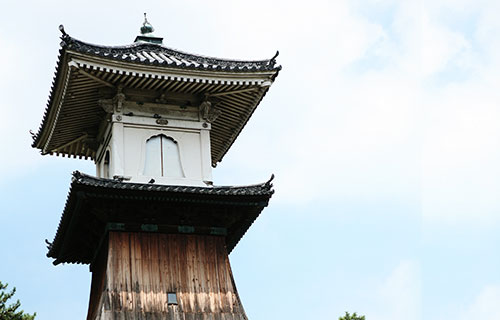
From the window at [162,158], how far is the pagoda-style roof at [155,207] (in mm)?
1250

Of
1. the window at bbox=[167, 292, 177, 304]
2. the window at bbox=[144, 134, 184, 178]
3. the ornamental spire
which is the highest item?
the ornamental spire

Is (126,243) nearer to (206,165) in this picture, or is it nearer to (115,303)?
(115,303)

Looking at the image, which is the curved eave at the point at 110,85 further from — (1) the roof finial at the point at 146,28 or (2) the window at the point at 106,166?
(1) the roof finial at the point at 146,28

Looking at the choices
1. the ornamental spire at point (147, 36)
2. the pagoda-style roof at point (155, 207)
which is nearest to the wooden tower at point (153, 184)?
the pagoda-style roof at point (155, 207)

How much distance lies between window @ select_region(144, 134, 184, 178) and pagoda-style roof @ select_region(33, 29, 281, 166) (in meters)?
1.09

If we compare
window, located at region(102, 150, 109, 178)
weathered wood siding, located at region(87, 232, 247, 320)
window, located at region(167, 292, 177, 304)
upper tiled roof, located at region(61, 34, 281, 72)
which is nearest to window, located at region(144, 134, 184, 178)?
window, located at region(102, 150, 109, 178)

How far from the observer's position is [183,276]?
58.2 feet

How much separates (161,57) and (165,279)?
20.2 feet

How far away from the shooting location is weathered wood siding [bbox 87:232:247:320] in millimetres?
16797

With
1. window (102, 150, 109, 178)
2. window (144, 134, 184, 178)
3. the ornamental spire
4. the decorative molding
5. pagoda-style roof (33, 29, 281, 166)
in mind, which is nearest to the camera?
pagoda-style roof (33, 29, 281, 166)

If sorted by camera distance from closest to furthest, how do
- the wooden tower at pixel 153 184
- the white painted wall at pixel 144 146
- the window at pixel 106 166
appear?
1. the wooden tower at pixel 153 184
2. the white painted wall at pixel 144 146
3. the window at pixel 106 166

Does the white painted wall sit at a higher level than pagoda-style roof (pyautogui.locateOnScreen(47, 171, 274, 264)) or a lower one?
higher

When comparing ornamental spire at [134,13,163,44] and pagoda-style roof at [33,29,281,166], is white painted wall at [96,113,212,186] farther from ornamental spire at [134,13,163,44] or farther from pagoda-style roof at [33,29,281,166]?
ornamental spire at [134,13,163,44]

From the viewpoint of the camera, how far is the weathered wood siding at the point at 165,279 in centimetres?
1680
